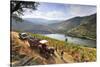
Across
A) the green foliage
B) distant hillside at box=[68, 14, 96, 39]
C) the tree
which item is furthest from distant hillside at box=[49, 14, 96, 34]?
the tree

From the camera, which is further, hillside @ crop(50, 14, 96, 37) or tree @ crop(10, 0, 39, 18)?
hillside @ crop(50, 14, 96, 37)

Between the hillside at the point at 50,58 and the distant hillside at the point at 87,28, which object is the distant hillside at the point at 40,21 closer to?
the hillside at the point at 50,58

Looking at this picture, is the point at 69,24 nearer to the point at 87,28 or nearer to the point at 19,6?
the point at 87,28

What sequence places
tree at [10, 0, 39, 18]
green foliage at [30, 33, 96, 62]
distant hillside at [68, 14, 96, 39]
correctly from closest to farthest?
tree at [10, 0, 39, 18] → green foliage at [30, 33, 96, 62] → distant hillside at [68, 14, 96, 39]

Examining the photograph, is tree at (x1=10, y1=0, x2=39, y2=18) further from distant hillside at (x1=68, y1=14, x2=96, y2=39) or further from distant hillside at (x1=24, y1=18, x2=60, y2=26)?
distant hillside at (x1=68, y1=14, x2=96, y2=39)

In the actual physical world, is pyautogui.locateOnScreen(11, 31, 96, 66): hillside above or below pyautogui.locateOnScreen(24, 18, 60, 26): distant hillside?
below

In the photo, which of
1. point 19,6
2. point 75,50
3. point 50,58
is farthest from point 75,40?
point 19,6
